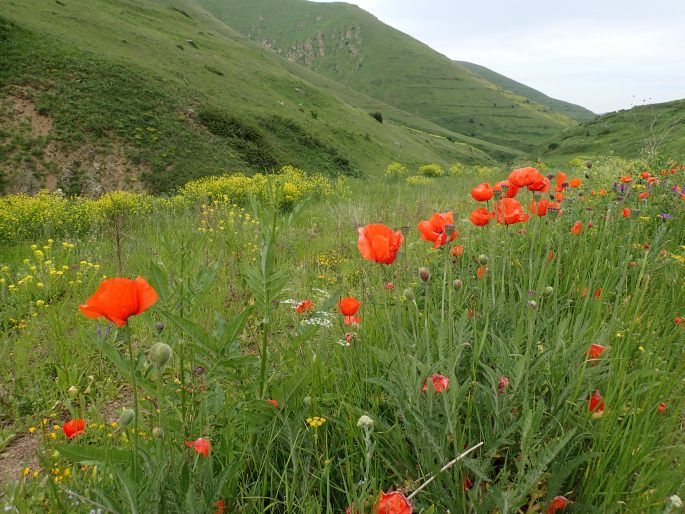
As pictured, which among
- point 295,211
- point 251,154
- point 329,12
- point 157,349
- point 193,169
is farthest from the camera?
point 329,12

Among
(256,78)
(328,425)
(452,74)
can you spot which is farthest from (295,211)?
(452,74)

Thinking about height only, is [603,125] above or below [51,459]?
above

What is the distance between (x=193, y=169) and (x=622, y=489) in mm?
18623

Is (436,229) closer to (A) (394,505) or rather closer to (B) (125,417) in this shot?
(A) (394,505)

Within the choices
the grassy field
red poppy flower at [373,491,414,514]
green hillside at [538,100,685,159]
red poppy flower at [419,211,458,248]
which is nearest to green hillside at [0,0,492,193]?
the grassy field

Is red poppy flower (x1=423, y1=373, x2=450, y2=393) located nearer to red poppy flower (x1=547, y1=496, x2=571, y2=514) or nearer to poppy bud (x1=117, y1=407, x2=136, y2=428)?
red poppy flower (x1=547, y1=496, x2=571, y2=514)

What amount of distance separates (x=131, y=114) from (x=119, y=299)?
20.5 m

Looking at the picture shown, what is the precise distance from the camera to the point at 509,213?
6.29ft

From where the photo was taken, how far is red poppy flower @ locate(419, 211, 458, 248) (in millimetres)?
1709

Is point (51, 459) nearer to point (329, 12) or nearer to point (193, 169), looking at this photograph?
point (193, 169)

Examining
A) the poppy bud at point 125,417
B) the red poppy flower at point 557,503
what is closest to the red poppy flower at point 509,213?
the red poppy flower at point 557,503

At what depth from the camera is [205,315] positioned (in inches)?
114

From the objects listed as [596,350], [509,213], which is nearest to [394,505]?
[596,350]

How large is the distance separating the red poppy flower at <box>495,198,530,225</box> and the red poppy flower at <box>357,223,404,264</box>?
0.63m
